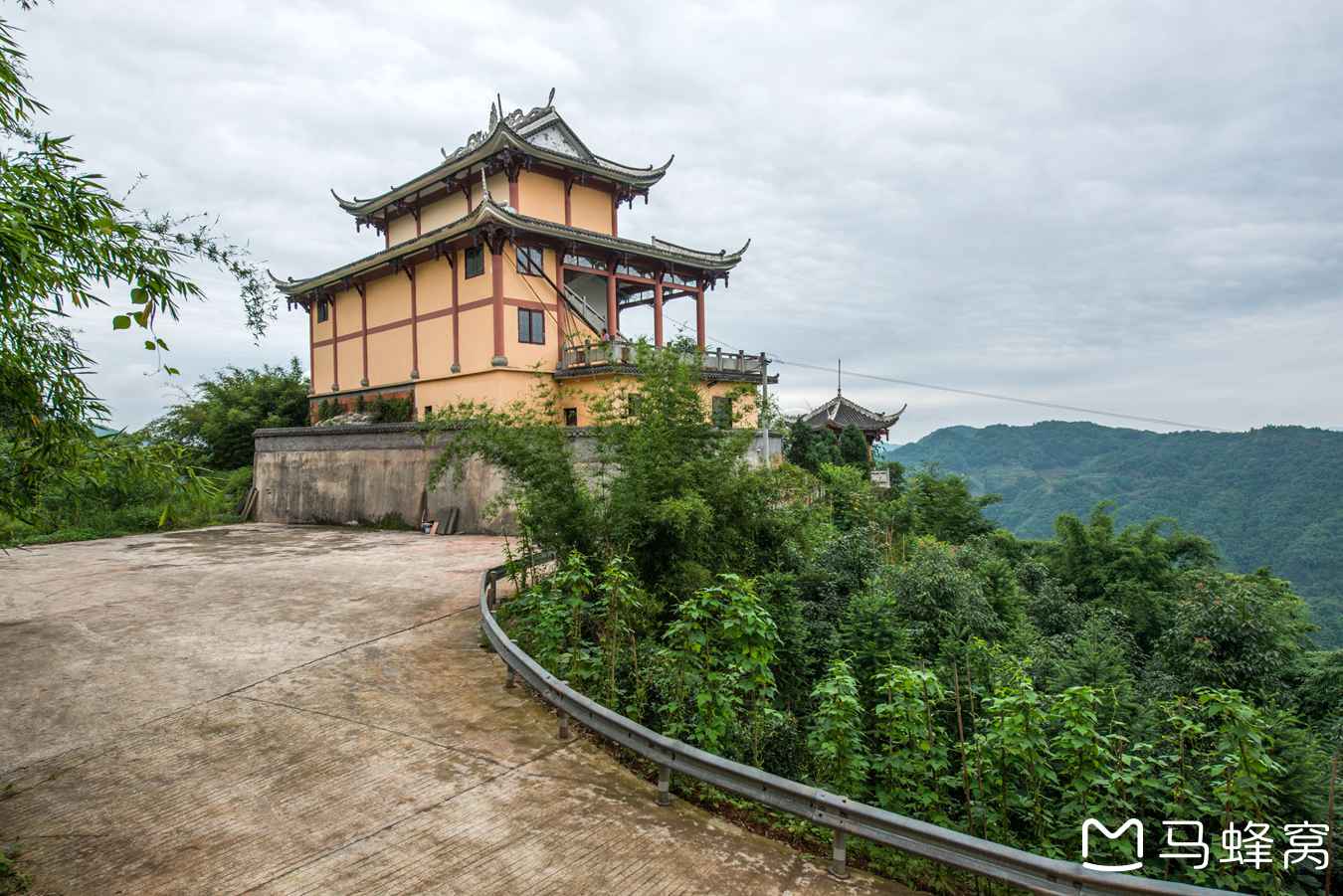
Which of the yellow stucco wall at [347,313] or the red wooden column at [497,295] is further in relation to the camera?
the yellow stucco wall at [347,313]

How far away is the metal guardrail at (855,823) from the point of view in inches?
120

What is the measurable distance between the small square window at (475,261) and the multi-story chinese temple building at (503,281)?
56 millimetres

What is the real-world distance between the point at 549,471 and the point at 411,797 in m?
3.88

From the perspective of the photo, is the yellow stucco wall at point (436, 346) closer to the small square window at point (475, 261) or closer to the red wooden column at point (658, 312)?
the small square window at point (475, 261)

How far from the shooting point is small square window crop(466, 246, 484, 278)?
69.0 ft

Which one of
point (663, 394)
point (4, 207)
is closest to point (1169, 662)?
point (663, 394)

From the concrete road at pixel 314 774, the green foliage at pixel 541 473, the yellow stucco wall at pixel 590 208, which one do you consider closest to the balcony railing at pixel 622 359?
the yellow stucco wall at pixel 590 208

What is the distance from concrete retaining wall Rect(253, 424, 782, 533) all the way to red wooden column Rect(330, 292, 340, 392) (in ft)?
17.8

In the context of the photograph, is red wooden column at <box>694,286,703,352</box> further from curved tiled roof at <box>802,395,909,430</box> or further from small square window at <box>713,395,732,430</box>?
small square window at <box>713,395,732,430</box>

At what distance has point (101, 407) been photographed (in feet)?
13.5

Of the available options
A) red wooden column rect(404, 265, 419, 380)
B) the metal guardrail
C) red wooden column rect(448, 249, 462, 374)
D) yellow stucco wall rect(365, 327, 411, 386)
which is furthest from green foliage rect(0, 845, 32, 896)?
yellow stucco wall rect(365, 327, 411, 386)

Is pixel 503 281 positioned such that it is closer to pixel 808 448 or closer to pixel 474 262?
pixel 474 262

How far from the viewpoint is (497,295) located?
2048 centimetres

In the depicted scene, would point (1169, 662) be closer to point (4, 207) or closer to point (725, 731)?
point (725, 731)
